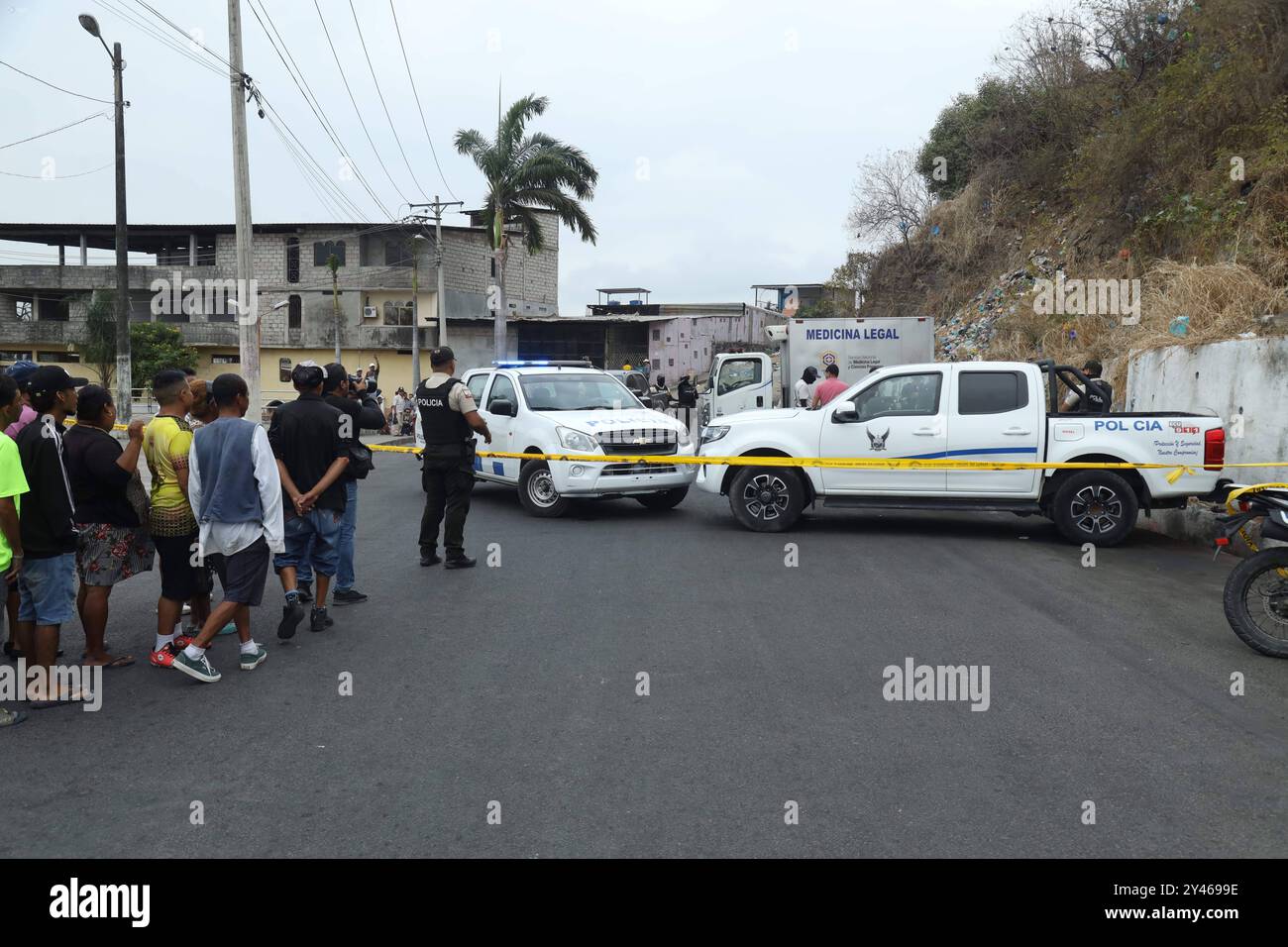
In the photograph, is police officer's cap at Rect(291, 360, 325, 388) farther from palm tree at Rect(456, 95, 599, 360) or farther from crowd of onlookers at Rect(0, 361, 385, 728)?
palm tree at Rect(456, 95, 599, 360)

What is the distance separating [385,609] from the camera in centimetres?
775

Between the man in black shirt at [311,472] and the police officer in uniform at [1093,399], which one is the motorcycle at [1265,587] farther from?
the man in black shirt at [311,472]

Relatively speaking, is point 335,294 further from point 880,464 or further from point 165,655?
point 165,655

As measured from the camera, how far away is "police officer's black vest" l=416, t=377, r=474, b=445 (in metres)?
9.22

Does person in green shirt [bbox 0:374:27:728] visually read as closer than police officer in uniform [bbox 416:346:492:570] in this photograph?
Yes

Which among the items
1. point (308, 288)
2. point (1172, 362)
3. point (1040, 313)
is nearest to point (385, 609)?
point (1172, 362)

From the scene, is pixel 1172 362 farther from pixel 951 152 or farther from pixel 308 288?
pixel 308 288

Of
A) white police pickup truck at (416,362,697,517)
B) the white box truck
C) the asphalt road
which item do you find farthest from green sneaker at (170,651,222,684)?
the white box truck

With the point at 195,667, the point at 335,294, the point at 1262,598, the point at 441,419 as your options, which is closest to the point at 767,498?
the point at 441,419

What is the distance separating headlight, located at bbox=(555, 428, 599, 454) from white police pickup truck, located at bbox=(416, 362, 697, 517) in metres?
0.01

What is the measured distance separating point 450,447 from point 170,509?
132 inches

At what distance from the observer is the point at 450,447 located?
9273 mm

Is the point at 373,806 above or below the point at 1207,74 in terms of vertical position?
below
